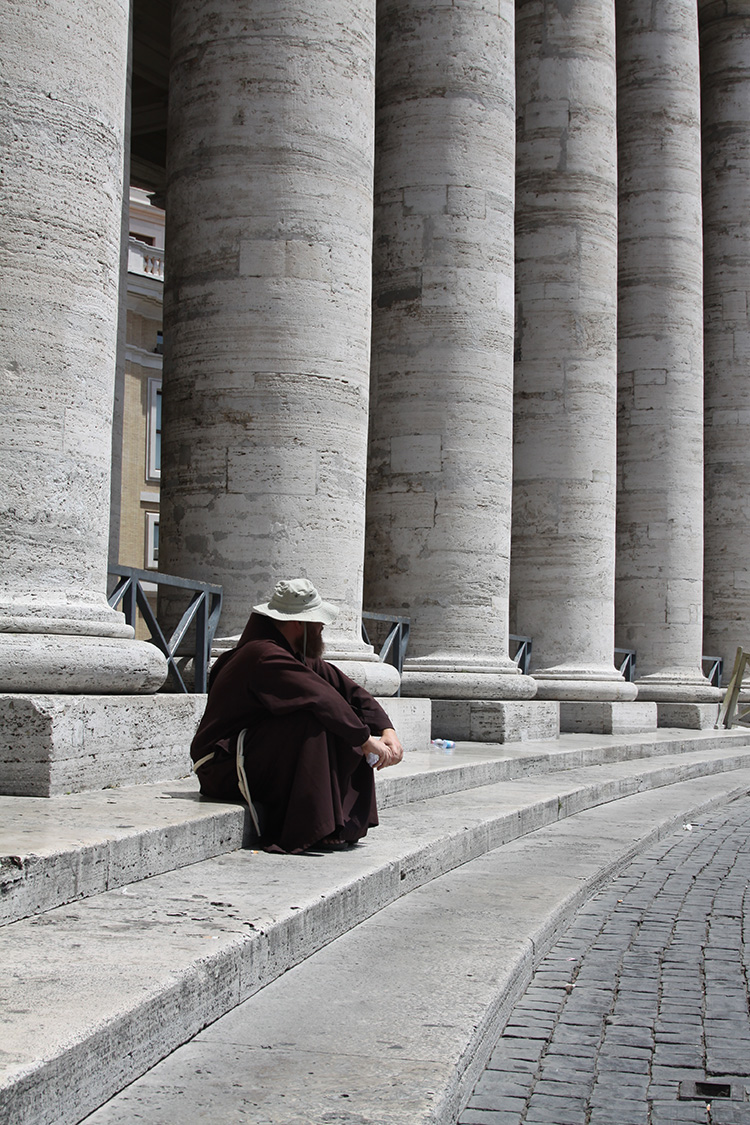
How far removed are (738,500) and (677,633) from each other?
5.22m

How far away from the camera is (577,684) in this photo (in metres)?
20.0

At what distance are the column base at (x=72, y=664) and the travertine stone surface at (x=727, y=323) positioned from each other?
2220cm

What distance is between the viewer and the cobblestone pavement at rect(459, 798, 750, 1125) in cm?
456

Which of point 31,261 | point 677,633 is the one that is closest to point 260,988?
point 31,261

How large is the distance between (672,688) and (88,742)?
Result: 18.5m

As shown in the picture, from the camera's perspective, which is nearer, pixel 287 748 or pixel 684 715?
pixel 287 748

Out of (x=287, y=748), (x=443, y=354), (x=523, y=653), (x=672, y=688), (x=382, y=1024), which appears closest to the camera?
(x=382, y=1024)

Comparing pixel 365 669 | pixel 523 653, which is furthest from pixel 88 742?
pixel 523 653

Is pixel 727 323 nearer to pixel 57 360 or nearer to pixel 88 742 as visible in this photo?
pixel 57 360

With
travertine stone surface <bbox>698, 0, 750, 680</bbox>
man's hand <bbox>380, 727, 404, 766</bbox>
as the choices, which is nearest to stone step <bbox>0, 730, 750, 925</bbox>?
man's hand <bbox>380, 727, 404, 766</bbox>

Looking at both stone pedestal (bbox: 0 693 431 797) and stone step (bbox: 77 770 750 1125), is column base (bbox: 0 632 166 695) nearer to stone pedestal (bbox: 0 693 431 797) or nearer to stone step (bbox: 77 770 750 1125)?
stone pedestal (bbox: 0 693 431 797)

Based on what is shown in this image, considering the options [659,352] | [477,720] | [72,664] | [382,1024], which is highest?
[659,352]

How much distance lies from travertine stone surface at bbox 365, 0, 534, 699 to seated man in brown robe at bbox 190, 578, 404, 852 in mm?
8690

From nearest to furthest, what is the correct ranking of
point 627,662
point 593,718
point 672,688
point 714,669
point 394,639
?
point 394,639 < point 593,718 < point 672,688 < point 627,662 < point 714,669
